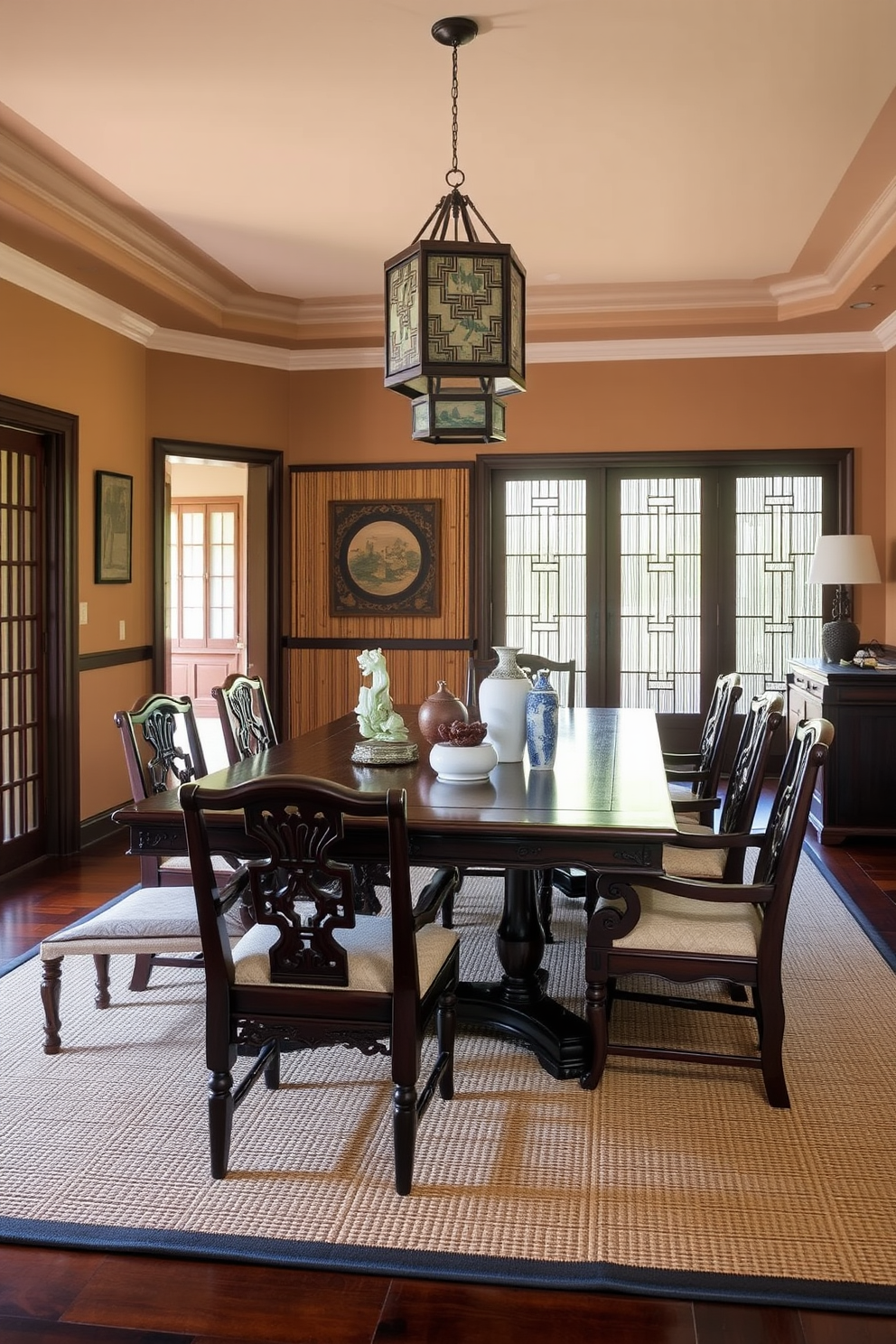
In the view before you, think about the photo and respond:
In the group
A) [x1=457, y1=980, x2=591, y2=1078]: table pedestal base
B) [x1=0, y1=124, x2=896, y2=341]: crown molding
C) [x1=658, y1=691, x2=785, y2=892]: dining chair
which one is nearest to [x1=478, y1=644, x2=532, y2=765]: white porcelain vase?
[x1=658, y1=691, x2=785, y2=892]: dining chair

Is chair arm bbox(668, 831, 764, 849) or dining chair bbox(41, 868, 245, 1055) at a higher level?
chair arm bbox(668, 831, 764, 849)

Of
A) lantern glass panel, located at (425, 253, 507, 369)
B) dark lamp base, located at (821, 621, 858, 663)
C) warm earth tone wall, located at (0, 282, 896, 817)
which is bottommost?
dark lamp base, located at (821, 621, 858, 663)

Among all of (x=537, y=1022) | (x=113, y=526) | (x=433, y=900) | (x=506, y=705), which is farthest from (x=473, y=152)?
(x=537, y=1022)

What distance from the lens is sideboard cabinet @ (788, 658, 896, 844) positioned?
5488 millimetres

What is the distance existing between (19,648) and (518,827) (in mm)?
3654

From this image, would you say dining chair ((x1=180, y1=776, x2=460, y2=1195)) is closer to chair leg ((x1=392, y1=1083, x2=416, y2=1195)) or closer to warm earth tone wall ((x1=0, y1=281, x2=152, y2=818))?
chair leg ((x1=392, y1=1083, x2=416, y2=1195))

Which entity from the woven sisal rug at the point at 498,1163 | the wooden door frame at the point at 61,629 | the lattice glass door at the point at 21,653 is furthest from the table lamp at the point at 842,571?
the lattice glass door at the point at 21,653

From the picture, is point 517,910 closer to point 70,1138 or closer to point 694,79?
point 70,1138

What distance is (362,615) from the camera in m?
7.25

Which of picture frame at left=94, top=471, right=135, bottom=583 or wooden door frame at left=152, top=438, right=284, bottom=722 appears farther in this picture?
wooden door frame at left=152, top=438, right=284, bottom=722

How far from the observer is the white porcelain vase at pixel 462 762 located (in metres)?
3.05

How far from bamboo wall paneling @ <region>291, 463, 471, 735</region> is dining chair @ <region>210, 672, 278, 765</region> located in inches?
113

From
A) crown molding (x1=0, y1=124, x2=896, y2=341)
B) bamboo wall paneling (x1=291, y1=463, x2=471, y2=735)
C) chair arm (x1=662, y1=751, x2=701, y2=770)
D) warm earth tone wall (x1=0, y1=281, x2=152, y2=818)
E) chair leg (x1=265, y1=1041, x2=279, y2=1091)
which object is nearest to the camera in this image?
chair leg (x1=265, y1=1041, x2=279, y2=1091)

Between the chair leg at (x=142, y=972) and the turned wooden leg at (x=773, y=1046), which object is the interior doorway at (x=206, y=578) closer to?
the chair leg at (x=142, y=972)
